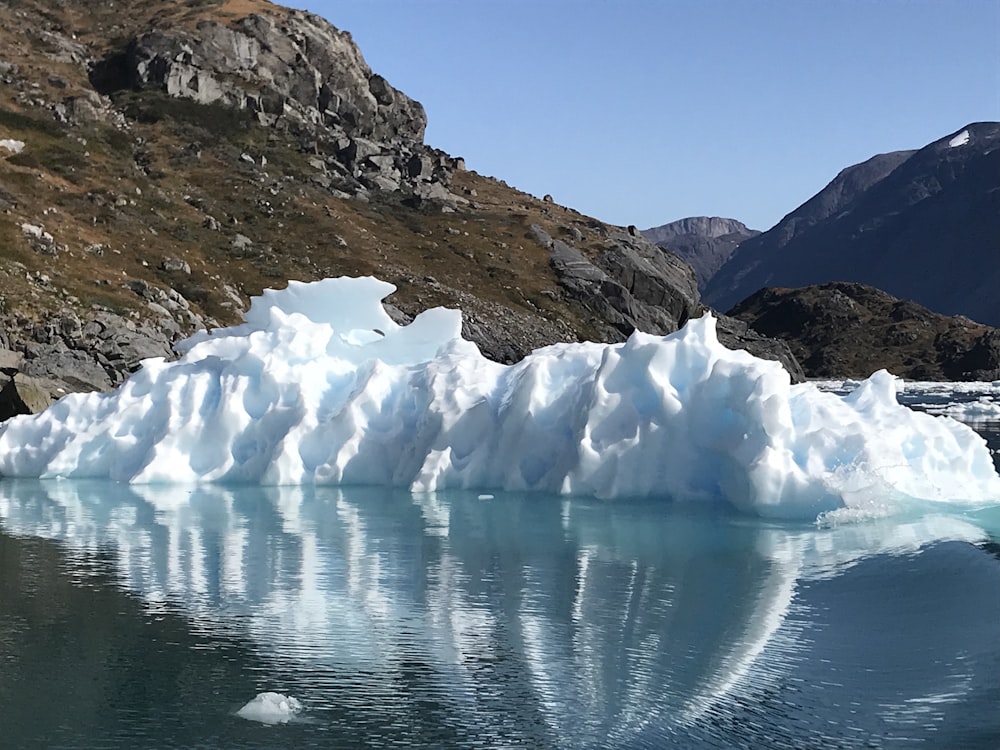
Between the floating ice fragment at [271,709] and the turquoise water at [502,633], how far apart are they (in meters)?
0.10

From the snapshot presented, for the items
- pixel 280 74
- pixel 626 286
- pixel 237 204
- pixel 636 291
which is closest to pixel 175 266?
pixel 237 204

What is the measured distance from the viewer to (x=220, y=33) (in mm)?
112688

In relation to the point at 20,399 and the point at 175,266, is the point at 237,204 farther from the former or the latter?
the point at 20,399

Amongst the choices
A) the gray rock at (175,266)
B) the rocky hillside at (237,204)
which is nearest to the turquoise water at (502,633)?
the rocky hillside at (237,204)

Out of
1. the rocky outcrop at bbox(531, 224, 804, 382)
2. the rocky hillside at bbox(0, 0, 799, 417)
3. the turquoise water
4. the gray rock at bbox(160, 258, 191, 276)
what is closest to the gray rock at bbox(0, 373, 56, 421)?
the rocky hillside at bbox(0, 0, 799, 417)

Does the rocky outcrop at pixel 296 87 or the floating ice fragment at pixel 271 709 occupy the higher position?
the rocky outcrop at pixel 296 87

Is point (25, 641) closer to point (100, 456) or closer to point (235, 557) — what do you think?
point (235, 557)

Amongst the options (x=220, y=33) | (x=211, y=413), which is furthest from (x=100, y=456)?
(x=220, y=33)

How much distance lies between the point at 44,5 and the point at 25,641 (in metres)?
133

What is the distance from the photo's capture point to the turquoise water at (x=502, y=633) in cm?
775

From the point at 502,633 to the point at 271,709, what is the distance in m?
2.98

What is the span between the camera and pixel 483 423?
2112cm

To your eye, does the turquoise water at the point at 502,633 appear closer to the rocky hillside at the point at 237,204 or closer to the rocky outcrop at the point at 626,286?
the rocky hillside at the point at 237,204

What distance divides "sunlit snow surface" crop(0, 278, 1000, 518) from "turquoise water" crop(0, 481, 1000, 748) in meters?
1.54
